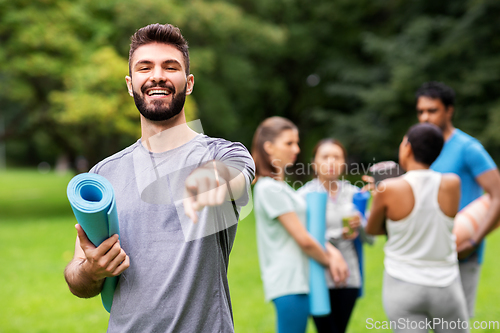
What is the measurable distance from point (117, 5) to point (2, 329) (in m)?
9.72

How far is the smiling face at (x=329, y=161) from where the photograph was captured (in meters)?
3.33

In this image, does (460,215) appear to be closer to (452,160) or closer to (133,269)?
(452,160)

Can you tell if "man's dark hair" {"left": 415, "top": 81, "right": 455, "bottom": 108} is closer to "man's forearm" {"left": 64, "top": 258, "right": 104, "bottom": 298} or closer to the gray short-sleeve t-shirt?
the gray short-sleeve t-shirt

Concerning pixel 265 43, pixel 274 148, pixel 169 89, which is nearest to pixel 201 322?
pixel 169 89

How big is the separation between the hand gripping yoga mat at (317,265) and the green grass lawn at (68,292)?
1.96 metres

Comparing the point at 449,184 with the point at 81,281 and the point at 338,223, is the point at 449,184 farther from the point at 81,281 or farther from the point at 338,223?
the point at 81,281

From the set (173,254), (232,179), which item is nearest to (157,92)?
(232,179)

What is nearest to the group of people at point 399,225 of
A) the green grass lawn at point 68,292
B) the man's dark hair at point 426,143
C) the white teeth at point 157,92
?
the man's dark hair at point 426,143

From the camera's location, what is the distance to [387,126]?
1955 centimetres

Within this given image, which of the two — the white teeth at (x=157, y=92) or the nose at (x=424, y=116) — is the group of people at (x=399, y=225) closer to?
the nose at (x=424, y=116)

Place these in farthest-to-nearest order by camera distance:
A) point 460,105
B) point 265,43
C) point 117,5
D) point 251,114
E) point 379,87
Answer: point 251,114, point 379,87, point 460,105, point 265,43, point 117,5

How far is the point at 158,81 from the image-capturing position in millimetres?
1509

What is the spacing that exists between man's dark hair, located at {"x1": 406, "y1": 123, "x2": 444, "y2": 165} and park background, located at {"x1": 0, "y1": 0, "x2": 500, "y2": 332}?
2.53 m

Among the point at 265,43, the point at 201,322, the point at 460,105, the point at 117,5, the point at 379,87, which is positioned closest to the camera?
the point at 201,322
